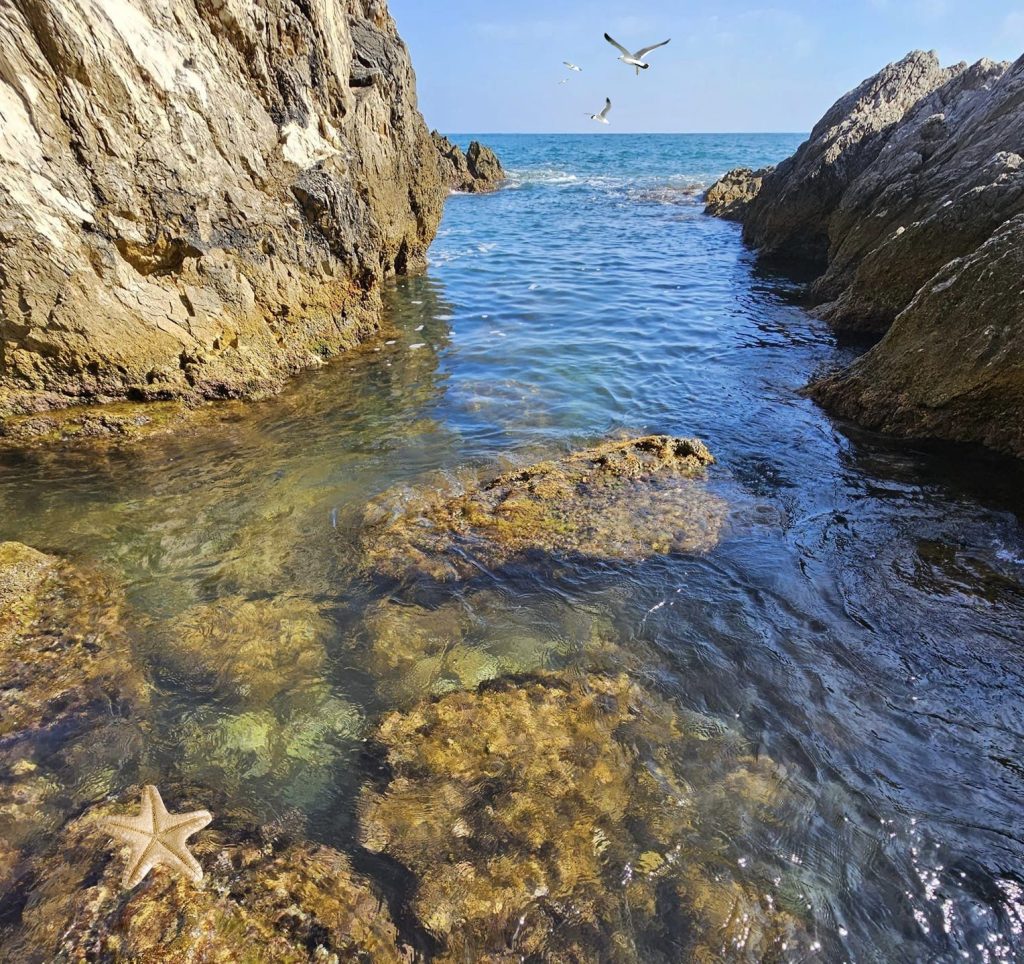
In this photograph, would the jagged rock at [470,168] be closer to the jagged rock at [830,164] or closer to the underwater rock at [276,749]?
the jagged rock at [830,164]

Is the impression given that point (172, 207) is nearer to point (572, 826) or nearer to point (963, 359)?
point (572, 826)

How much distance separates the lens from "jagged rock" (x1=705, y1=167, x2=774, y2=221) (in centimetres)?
2891

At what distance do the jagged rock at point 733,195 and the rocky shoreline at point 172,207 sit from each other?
2239 centimetres

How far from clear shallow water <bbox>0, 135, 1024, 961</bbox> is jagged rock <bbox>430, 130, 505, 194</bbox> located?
3873 centimetres

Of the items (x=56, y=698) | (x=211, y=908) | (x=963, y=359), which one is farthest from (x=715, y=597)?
(x=56, y=698)

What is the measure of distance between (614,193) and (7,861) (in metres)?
44.2

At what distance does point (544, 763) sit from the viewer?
3814 millimetres

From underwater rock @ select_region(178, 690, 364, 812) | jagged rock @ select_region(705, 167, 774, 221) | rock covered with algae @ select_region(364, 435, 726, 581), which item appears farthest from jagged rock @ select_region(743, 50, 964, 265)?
underwater rock @ select_region(178, 690, 364, 812)

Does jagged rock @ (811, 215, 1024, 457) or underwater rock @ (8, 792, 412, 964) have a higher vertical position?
jagged rock @ (811, 215, 1024, 457)

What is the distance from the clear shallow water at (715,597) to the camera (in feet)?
11.4

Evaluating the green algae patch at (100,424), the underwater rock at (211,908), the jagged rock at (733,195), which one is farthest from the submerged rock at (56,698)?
the jagged rock at (733,195)

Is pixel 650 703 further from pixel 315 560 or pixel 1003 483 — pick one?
pixel 1003 483

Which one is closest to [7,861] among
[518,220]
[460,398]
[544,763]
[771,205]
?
[544,763]

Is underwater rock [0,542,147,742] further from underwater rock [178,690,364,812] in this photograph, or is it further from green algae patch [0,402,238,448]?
green algae patch [0,402,238,448]
